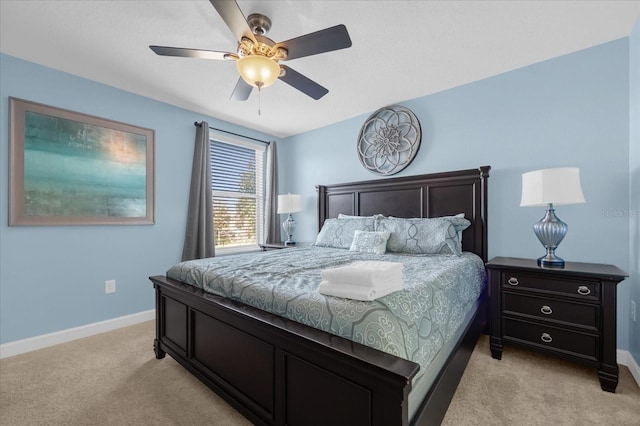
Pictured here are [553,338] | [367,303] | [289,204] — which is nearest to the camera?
[367,303]

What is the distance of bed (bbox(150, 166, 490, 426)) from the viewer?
97cm

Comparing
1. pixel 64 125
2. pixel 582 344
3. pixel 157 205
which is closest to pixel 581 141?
pixel 582 344

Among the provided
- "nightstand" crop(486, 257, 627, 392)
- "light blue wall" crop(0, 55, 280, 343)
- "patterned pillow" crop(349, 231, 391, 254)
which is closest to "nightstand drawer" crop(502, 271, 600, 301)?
"nightstand" crop(486, 257, 627, 392)

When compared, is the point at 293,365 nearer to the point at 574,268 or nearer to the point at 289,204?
the point at 574,268

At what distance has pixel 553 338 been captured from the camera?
204 cm

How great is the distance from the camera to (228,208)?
161 inches

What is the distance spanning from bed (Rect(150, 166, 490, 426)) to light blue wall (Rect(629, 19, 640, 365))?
0.94 m

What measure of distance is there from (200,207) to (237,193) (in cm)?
74

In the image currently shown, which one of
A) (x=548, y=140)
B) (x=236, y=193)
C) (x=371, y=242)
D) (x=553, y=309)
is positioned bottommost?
(x=553, y=309)

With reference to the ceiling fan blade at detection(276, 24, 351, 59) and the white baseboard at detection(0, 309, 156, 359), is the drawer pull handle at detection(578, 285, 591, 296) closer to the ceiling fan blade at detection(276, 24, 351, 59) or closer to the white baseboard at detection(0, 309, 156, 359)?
the ceiling fan blade at detection(276, 24, 351, 59)

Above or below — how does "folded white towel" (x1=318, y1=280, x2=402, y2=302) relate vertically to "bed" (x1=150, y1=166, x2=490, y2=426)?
above

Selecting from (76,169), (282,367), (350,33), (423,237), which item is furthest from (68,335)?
(350,33)

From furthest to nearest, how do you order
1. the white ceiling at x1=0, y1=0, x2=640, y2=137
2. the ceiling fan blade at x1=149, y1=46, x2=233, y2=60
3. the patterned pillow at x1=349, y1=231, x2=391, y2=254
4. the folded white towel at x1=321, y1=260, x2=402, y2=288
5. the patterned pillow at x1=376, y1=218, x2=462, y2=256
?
the patterned pillow at x1=349, y1=231, x2=391, y2=254 → the patterned pillow at x1=376, y1=218, x2=462, y2=256 → the white ceiling at x1=0, y1=0, x2=640, y2=137 → the ceiling fan blade at x1=149, y1=46, x2=233, y2=60 → the folded white towel at x1=321, y1=260, x2=402, y2=288

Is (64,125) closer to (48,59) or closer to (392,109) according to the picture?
(48,59)
